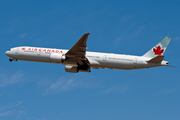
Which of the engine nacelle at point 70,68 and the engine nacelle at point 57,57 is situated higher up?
the engine nacelle at point 57,57

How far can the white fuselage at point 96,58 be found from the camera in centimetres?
4603

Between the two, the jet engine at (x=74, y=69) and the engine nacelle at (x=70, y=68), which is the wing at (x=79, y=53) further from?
the engine nacelle at (x=70, y=68)

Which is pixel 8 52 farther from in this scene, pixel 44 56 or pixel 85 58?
pixel 85 58

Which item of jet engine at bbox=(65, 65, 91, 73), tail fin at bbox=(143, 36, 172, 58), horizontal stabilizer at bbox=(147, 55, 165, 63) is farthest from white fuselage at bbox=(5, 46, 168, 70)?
tail fin at bbox=(143, 36, 172, 58)

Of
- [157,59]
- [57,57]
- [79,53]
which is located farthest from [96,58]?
[157,59]

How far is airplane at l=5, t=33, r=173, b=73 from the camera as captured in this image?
45281 millimetres

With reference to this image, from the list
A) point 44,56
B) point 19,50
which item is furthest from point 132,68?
point 19,50

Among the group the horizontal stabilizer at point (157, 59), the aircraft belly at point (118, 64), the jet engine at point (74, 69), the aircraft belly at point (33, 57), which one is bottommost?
the horizontal stabilizer at point (157, 59)

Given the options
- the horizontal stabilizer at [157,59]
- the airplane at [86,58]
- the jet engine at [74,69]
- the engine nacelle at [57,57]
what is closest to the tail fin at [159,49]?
the airplane at [86,58]

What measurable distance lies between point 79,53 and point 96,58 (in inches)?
160

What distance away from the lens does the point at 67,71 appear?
49.4 m

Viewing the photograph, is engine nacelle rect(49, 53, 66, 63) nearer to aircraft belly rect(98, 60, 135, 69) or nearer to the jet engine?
the jet engine

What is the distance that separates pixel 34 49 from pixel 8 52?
6840 millimetres

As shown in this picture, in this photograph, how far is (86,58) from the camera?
46312mm
